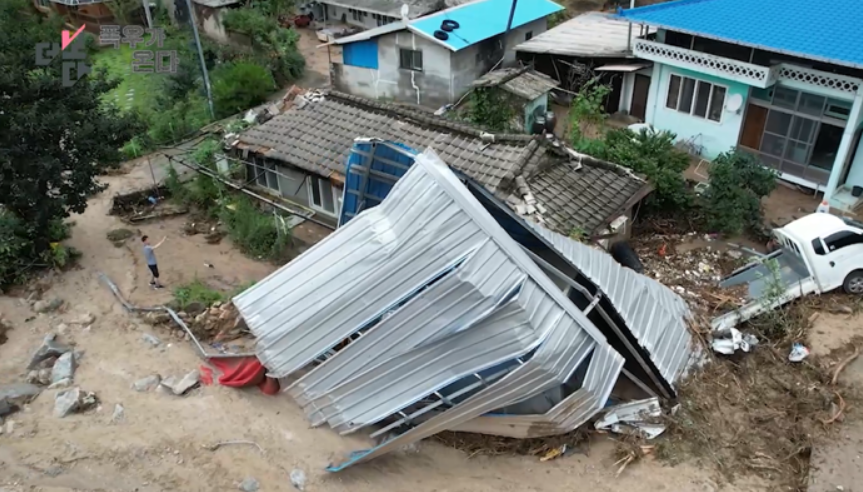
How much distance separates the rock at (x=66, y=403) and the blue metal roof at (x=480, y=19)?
16731 mm

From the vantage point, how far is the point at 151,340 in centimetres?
1240

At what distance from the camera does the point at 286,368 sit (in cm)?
1001

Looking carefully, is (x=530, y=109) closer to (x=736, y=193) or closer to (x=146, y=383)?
(x=736, y=193)

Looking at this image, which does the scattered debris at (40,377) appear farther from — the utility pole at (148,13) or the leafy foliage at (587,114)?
the utility pole at (148,13)

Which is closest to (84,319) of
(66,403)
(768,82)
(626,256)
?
(66,403)

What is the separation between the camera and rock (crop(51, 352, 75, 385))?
37.7ft

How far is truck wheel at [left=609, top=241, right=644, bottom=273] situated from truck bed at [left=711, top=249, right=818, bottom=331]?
1.78 meters

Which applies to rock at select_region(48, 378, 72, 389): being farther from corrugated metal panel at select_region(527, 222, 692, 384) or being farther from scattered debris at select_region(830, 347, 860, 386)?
scattered debris at select_region(830, 347, 860, 386)

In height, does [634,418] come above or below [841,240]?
below

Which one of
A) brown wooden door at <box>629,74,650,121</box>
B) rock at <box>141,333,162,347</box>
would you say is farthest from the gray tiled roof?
brown wooden door at <box>629,74,650,121</box>

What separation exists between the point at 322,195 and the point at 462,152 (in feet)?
13.5

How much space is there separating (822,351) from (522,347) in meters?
6.47

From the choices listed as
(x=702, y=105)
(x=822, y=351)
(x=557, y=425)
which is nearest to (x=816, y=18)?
(x=702, y=105)

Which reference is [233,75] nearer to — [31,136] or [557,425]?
[31,136]
